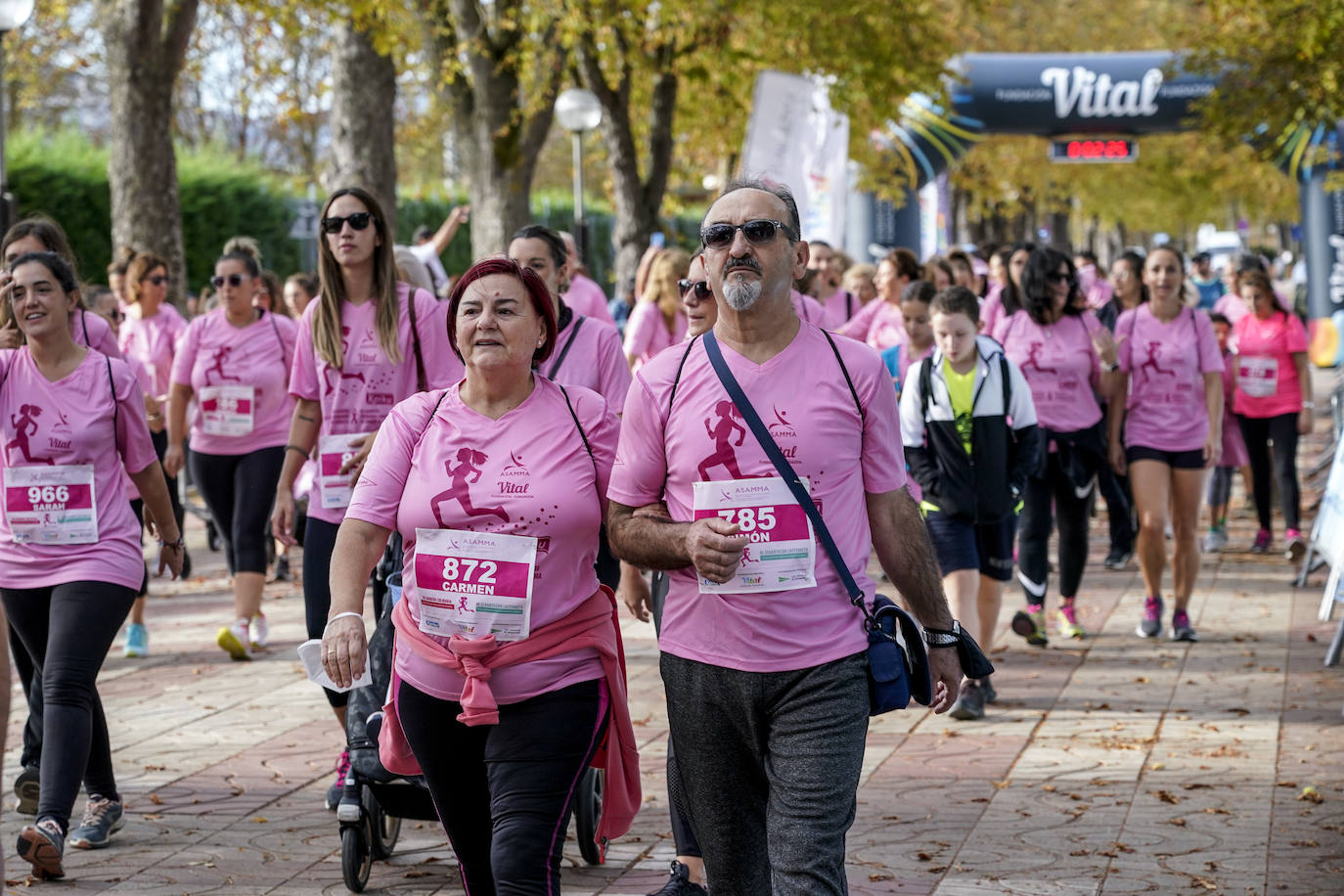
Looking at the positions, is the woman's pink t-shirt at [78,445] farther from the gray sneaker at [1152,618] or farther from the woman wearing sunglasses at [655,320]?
the gray sneaker at [1152,618]

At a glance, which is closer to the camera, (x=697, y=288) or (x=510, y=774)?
(x=510, y=774)

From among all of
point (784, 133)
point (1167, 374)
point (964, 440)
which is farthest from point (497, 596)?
point (784, 133)

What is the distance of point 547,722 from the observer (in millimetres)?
3984

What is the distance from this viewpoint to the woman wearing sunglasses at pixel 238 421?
9312mm

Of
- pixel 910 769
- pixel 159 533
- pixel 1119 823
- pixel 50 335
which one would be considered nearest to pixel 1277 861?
pixel 1119 823

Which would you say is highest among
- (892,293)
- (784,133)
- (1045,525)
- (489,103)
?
(489,103)

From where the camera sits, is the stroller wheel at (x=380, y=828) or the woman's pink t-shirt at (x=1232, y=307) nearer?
the stroller wheel at (x=380, y=828)

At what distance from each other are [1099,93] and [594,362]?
23.5 m

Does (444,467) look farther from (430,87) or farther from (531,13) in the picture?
(430,87)

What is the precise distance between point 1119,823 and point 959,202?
38790mm

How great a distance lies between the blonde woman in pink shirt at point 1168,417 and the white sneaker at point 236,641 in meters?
4.91

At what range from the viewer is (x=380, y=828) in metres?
5.62

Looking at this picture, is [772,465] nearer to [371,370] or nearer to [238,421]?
[371,370]

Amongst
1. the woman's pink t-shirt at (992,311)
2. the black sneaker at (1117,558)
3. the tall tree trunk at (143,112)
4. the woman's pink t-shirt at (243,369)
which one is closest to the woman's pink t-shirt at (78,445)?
the woman's pink t-shirt at (243,369)
